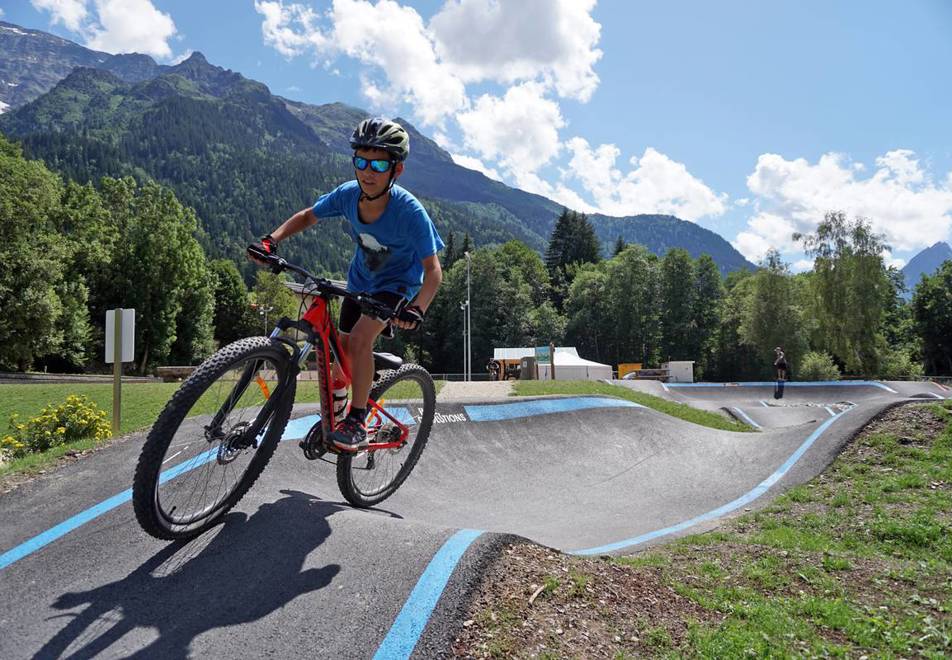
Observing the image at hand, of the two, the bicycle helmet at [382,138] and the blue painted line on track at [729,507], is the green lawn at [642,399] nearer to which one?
the blue painted line on track at [729,507]

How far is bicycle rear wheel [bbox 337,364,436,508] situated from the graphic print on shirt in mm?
1116

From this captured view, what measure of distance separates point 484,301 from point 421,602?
74451 mm

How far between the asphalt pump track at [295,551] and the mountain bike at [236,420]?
27 centimetres

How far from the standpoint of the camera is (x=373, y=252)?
439 cm

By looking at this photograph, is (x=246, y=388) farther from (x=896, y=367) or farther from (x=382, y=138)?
(x=896, y=367)

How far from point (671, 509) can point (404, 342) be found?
75.0 metres

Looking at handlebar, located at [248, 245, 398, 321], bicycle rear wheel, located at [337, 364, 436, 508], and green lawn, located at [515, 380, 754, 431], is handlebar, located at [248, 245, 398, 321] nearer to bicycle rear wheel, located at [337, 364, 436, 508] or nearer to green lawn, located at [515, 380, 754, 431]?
bicycle rear wheel, located at [337, 364, 436, 508]

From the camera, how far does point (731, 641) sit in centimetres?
299

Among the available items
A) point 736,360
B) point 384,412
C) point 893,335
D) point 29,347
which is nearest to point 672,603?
point 384,412

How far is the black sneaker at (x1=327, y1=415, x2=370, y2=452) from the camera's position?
163 inches

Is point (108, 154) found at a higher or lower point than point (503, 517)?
higher

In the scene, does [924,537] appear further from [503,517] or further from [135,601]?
[135,601]

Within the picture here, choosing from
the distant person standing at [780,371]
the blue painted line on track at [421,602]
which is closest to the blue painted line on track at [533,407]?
the blue painted line on track at [421,602]

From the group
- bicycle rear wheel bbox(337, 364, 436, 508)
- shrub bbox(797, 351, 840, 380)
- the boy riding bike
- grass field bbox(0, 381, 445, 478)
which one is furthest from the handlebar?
shrub bbox(797, 351, 840, 380)
